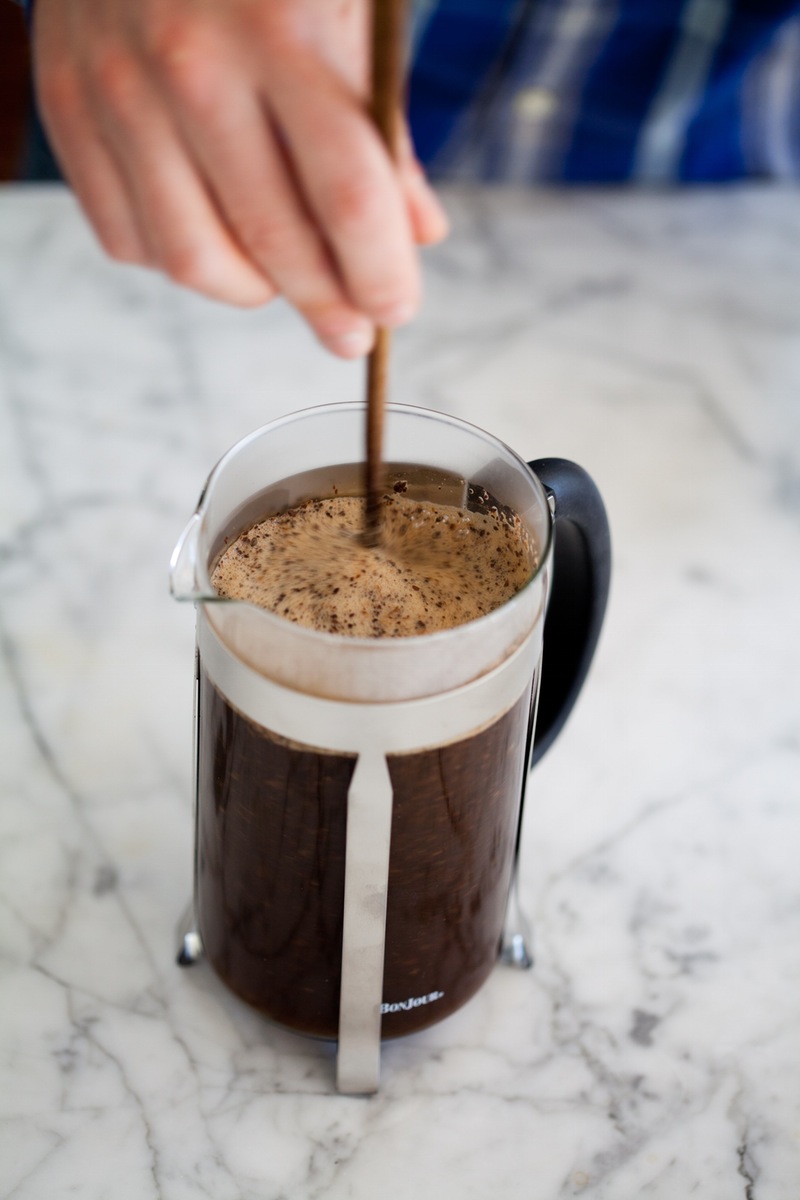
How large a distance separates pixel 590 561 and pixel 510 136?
0.95 metres

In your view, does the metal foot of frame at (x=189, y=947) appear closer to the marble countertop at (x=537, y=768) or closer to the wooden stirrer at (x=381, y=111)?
the marble countertop at (x=537, y=768)

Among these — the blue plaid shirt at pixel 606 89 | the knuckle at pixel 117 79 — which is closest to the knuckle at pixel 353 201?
the knuckle at pixel 117 79

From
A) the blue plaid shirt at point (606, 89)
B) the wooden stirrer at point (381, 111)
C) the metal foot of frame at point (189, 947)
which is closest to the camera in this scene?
the wooden stirrer at point (381, 111)

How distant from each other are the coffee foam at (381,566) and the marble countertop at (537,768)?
0.26 m

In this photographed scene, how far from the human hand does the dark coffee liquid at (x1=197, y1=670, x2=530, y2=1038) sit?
0.21 meters

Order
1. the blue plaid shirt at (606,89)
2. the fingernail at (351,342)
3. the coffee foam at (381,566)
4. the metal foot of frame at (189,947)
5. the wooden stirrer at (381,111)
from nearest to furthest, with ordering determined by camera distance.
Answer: the wooden stirrer at (381,111) → the fingernail at (351,342) → the coffee foam at (381,566) → the metal foot of frame at (189,947) → the blue plaid shirt at (606,89)

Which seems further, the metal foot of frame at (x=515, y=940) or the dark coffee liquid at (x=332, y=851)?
the metal foot of frame at (x=515, y=940)

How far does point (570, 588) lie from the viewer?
0.73 m

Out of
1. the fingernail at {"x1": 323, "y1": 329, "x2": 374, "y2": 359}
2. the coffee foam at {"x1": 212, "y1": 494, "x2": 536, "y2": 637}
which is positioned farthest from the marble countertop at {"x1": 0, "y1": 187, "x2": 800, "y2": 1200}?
the fingernail at {"x1": 323, "y1": 329, "x2": 374, "y2": 359}

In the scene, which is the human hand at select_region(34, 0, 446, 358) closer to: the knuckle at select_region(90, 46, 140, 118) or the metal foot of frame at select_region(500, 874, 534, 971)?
the knuckle at select_region(90, 46, 140, 118)

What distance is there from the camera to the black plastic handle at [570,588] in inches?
26.1

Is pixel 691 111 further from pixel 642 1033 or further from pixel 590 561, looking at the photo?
pixel 642 1033

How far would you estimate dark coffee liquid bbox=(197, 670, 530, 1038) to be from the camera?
61 cm

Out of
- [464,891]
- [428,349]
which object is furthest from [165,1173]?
[428,349]
